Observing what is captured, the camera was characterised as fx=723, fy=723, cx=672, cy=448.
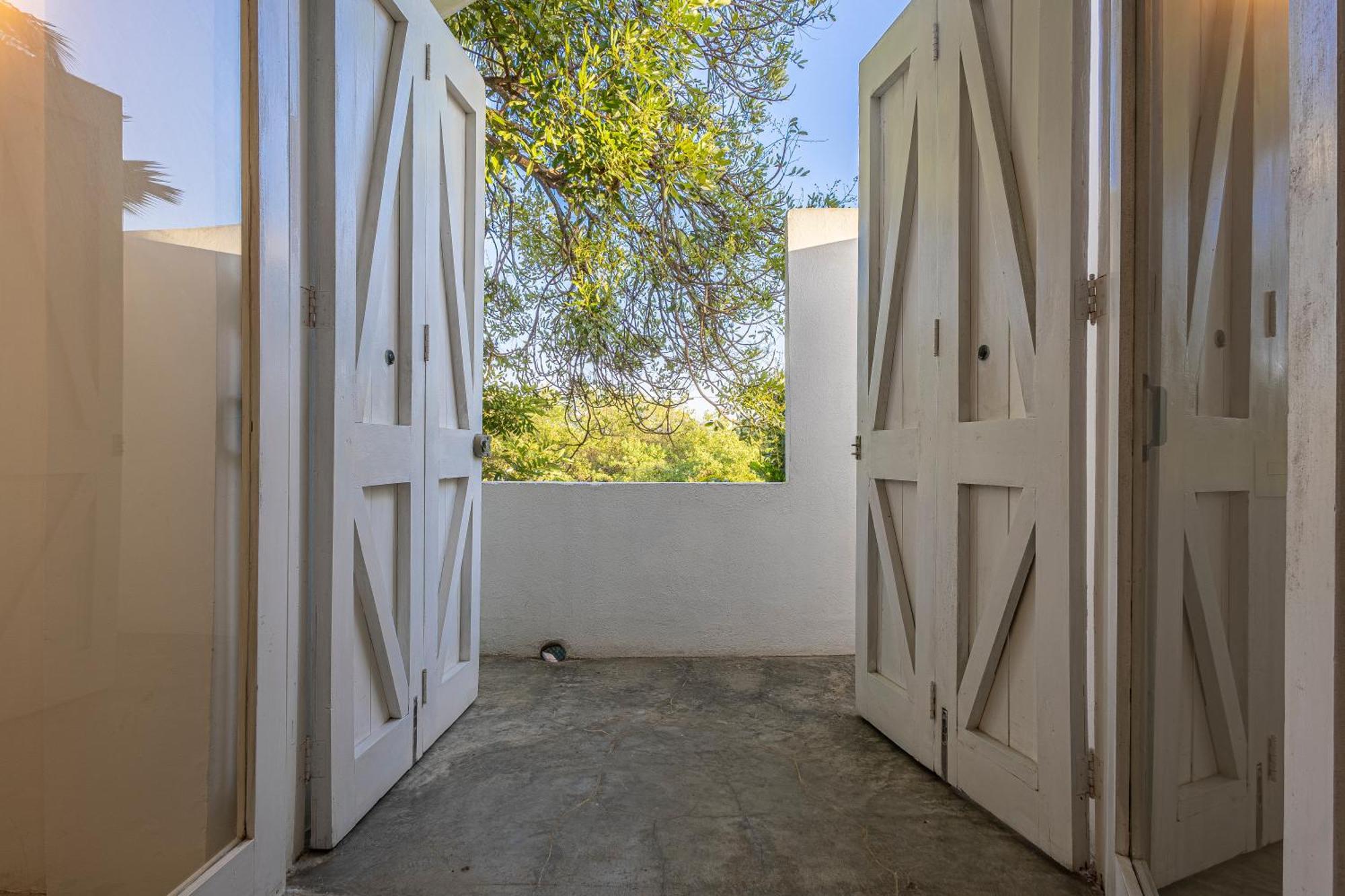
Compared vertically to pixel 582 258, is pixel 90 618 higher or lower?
lower

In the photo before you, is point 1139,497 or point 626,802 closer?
point 1139,497

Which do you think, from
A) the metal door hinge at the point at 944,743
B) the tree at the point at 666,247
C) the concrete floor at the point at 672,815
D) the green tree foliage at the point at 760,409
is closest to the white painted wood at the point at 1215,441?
the concrete floor at the point at 672,815

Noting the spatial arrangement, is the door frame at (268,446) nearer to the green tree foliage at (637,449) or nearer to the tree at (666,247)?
the tree at (666,247)

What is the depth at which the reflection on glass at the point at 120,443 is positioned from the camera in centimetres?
A: 105

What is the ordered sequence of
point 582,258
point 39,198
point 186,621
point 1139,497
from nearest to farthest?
point 39,198, point 186,621, point 1139,497, point 582,258

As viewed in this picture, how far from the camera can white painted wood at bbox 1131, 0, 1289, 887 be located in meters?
1.05

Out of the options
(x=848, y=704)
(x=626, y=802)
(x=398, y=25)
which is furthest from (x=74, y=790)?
(x=848, y=704)

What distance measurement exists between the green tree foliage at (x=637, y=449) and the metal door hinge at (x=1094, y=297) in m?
3.35

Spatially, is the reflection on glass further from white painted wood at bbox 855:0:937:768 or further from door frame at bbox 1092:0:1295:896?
white painted wood at bbox 855:0:937:768

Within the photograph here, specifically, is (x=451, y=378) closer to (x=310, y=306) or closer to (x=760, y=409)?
(x=310, y=306)

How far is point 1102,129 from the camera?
1.77 m

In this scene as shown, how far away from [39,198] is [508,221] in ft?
14.1

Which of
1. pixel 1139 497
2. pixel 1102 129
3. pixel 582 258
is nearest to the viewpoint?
pixel 1139 497

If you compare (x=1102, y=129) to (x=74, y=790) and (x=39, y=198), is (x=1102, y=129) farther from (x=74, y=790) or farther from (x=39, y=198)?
(x=74, y=790)
